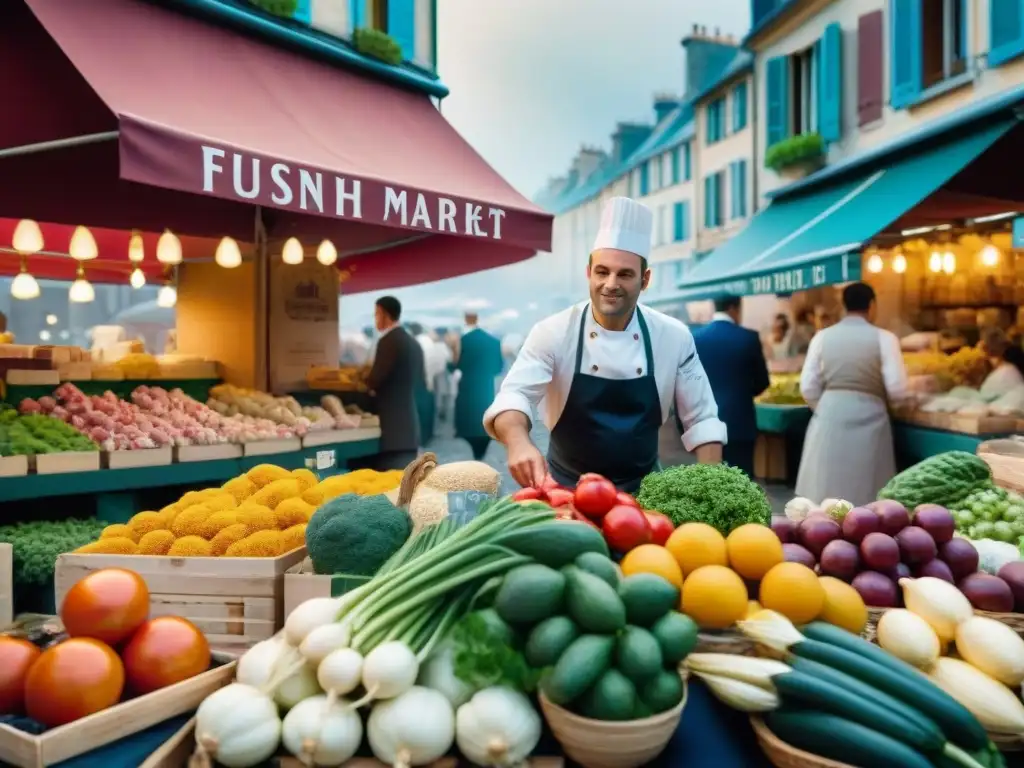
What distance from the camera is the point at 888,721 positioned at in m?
1.53

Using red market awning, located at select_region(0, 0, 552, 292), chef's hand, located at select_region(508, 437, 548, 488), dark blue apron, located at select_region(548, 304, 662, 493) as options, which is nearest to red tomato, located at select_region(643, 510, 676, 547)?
chef's hand, located at select_region(508, 437, 548, 488)

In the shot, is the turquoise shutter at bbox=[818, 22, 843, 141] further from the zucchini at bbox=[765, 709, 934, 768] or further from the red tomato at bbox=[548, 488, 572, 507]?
the zucchini at bbox=[765, 709, 934, 768]

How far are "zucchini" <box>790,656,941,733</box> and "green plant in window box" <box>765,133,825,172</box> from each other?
1207 cm

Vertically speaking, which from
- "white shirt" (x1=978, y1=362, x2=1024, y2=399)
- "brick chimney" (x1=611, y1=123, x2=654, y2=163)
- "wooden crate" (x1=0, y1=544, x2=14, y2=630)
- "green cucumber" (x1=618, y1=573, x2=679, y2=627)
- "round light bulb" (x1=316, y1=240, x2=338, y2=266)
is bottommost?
"wooden crate" (x1=0, y1=544, x2=14, y2=630)

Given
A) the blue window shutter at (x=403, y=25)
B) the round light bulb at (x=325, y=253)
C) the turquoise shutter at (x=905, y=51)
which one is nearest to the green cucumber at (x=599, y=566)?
the round light bulb at (x=325, y=253)

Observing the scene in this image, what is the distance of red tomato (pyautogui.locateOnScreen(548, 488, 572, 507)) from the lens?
2213mm

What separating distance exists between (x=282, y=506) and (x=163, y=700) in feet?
3.12

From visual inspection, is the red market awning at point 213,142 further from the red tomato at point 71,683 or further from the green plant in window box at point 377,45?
the red tomato at point 71,683

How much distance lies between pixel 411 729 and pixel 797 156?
12633 millimetres

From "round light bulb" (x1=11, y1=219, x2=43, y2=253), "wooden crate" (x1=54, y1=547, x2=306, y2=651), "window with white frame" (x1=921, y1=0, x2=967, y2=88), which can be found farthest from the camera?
"window with white frame" (x1=921, y1=0, x2=967, y2=88)

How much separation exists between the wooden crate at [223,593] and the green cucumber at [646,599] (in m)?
1.06

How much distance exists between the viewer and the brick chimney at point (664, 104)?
101 ft

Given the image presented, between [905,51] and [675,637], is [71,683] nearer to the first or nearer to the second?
[675,637]

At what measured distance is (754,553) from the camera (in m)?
1.93
